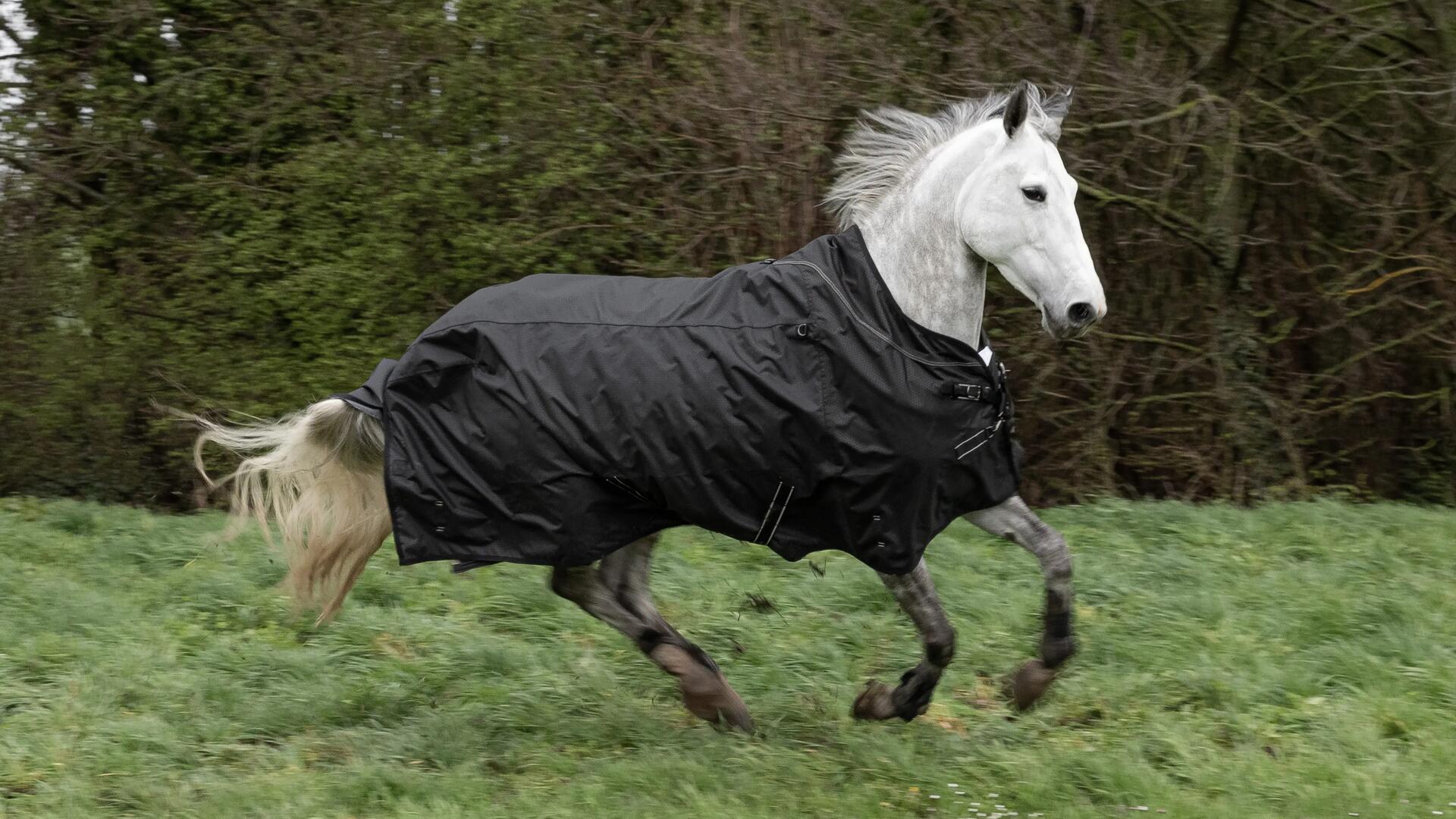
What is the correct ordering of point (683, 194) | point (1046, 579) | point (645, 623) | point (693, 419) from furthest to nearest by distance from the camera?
point (683, 194), point (645, 623), point (1046, 579), point (693, 419)

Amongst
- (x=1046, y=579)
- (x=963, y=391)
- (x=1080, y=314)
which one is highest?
(x=1080, y=314)

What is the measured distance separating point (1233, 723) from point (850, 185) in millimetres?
1946

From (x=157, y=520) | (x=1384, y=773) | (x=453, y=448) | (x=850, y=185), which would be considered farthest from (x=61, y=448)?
(x=1384, y=773)

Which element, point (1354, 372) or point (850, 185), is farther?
point (1354, 372)

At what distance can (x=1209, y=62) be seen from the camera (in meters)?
7.48

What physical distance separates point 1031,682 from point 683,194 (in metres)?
4.05

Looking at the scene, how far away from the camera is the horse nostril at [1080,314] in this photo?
11.6 ft

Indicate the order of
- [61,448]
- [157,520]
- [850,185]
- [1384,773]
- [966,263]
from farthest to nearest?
[61,448]
[157,520]
[850,185]
[966,263]
[1384,773]

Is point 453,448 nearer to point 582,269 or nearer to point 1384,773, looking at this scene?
point 1384,773

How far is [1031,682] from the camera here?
12.9 ft

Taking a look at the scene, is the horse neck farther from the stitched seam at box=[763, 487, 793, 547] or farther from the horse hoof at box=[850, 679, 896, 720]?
the horse hoof at box=[850, 679, 896, 720]

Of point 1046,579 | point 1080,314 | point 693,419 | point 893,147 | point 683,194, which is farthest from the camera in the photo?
point 683,194

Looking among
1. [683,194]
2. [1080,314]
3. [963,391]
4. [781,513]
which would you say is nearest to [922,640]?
[781,513]

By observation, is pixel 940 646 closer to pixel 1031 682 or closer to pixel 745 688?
pixel 1031 682
